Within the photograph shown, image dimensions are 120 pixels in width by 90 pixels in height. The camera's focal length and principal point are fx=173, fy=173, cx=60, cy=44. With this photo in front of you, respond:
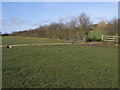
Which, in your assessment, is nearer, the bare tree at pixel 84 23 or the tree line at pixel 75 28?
the tree line at pixel 75 28

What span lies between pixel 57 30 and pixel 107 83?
4537 cm

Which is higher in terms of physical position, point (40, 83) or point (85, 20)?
point (85, 20)

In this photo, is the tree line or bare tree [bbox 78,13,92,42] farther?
bare tree [bbox 78,13,92,42]

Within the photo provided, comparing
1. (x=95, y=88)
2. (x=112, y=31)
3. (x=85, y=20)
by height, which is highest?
(x=85, y=20)

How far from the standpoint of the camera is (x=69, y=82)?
5.13m

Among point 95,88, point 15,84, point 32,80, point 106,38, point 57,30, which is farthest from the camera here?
point 57,30

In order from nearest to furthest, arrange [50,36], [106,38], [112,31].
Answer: [106,38] < [112,31] < [50,36]

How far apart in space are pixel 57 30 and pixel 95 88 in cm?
4585

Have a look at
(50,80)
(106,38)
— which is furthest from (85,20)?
(50,80)

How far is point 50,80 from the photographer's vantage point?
5.35 metres

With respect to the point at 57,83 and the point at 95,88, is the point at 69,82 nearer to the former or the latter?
the point at 57,83

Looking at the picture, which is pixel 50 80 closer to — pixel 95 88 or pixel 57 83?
pixel 57 83

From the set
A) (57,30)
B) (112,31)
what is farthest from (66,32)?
(112,31)

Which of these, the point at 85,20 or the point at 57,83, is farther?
the point at 85,20
